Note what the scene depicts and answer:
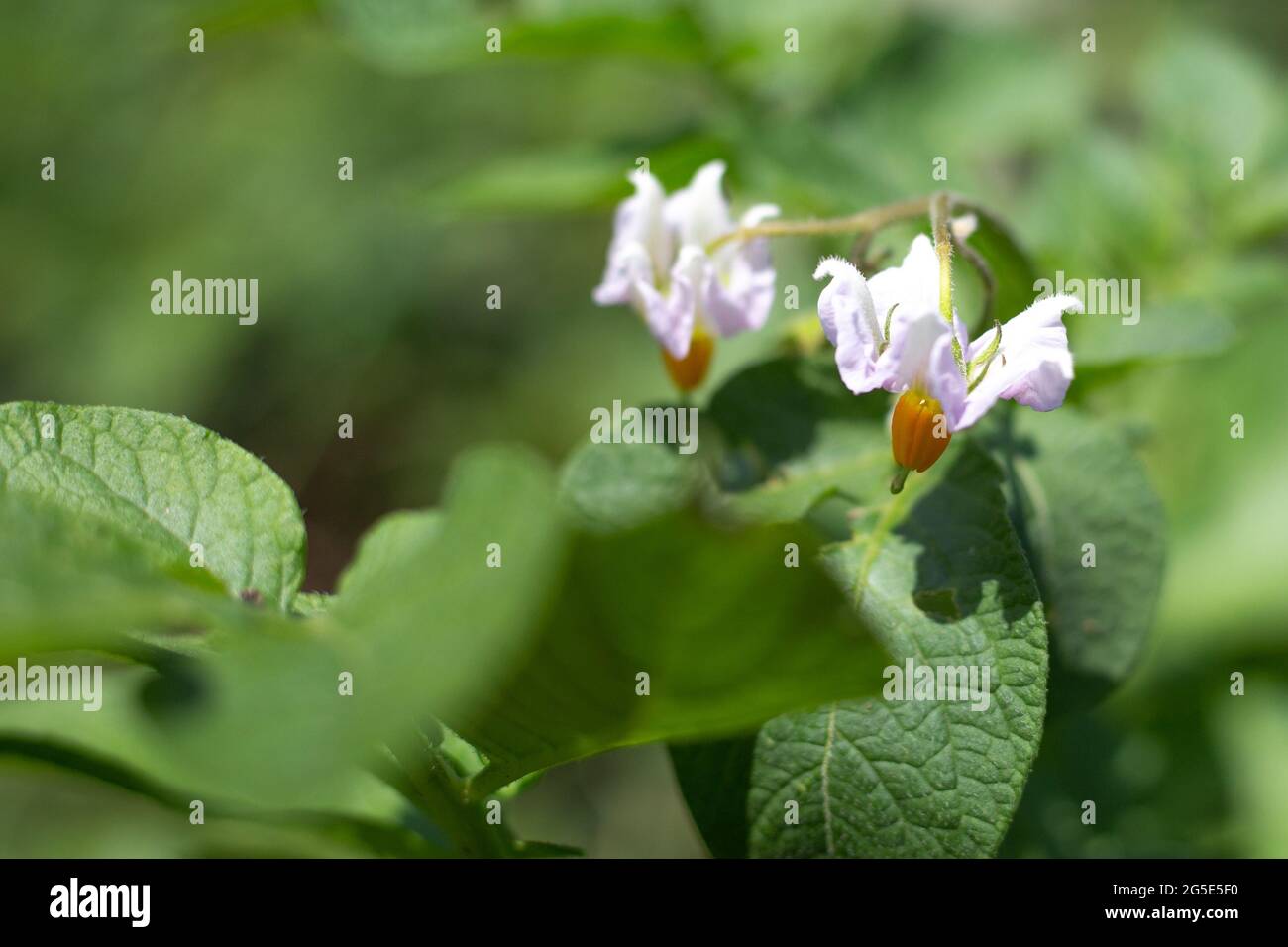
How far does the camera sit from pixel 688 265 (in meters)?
1.49

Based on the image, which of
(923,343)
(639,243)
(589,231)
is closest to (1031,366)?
(923,343)

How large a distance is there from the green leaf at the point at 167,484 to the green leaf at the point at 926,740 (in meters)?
0.50

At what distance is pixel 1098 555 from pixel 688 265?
58cm

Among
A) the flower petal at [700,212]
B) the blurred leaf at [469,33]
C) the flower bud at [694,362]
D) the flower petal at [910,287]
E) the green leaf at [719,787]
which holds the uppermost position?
the blurred leaf at [469,33]

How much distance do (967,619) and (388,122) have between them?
11.4 feet

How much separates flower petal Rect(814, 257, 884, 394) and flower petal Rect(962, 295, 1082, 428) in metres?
0.10

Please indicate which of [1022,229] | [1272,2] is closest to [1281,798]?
[1022,229]

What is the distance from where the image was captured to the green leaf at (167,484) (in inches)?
44.7

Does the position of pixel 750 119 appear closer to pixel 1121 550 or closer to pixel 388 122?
pixel 1121 550

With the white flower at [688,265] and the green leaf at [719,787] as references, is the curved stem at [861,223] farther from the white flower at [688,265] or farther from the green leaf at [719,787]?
the green leaf at [719,787]

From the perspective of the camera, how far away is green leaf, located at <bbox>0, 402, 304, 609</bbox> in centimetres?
114

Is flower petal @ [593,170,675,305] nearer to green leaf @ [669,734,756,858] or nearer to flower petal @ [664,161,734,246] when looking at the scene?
flower petal @ [664,161,734,246]

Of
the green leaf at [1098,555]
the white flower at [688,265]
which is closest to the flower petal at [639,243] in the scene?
the white flower at [688,265]
